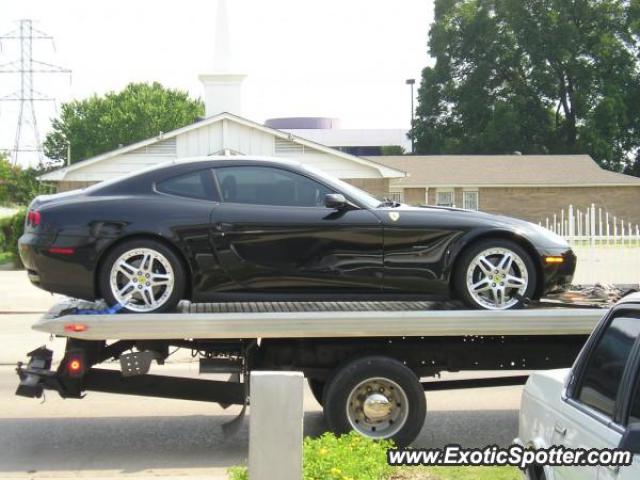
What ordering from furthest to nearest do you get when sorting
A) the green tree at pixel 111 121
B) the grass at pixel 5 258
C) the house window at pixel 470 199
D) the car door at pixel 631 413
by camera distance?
1. the green tree at pixel 111 121
2. the house window at pixel 470 199
3. the grass at pixel 5 258
4. the car door at pixel 631 413

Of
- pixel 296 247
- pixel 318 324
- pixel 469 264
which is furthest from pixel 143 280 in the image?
pixel 469 264

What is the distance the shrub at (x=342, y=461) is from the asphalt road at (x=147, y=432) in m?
1.44

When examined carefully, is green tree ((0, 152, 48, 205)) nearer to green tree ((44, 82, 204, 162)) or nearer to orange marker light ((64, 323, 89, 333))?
green tree ((44, 82, 204, 162))

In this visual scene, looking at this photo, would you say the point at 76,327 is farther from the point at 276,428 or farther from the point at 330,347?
the point at 276,428

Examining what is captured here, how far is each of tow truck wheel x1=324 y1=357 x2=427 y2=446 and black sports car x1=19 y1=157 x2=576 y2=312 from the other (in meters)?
0.65

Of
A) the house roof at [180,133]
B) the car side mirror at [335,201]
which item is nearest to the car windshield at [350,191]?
the car side mirror at [335,201]

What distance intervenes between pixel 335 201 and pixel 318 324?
1053 millimetres

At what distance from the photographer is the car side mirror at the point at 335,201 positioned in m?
7.09

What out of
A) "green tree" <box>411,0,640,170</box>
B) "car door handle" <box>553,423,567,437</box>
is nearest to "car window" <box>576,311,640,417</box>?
"car door handle" <box>553,423,567,437</box>

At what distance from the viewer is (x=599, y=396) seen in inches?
147

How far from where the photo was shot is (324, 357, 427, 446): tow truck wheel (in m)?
6.75

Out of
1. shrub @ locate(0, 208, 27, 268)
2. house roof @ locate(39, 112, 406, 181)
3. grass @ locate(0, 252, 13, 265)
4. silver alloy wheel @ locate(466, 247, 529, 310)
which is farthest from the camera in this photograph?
grass @ locate(0, 252, 13, 265)

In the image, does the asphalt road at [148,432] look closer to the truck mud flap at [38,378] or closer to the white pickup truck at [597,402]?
the truck mud flap at [38,378]

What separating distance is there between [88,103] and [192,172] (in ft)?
236
